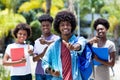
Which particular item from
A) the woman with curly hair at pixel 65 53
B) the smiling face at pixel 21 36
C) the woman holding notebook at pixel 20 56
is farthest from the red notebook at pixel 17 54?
the woman with curly hair at pixel 65 53

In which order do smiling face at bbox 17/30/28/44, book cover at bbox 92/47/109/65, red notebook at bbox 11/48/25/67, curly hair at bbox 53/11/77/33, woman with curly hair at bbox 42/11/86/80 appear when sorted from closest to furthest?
1. woman with curly hair at bbox 42/11/86/80
2. curly hair at bbox 53/11/77/33
3. book cover at bbox 92/47/109/65
4. red notebook at bbox 11/48/25/67
5. smiling face at bbox 17/30/28/44

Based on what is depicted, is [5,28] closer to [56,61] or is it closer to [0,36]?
[0,36]

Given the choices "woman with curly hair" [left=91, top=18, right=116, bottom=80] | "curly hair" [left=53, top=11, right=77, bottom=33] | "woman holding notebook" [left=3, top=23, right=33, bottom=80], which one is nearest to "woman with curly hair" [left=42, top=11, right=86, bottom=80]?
"curly hair" [left=53, top=11, right=77, bottom=33]

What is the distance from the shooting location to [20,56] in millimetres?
4758

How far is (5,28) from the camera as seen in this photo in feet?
80.6

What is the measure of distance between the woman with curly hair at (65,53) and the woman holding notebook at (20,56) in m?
1.15

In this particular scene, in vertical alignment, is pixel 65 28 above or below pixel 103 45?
above

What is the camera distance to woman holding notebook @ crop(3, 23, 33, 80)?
4.73 metres

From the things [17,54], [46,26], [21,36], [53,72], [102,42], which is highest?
[46,26]

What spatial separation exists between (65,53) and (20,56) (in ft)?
4.53

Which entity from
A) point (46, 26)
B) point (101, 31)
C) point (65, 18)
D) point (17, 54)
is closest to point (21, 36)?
point (17, 54)

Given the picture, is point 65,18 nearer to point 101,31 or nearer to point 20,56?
point 101,31

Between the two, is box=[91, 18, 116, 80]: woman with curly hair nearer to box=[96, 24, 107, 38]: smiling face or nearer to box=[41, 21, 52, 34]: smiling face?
box=[96, 24, 107, 38]: smiling face

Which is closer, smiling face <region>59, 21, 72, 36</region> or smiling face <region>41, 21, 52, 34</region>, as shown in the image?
smiling face <region>59, 21, 72, 36</region>
